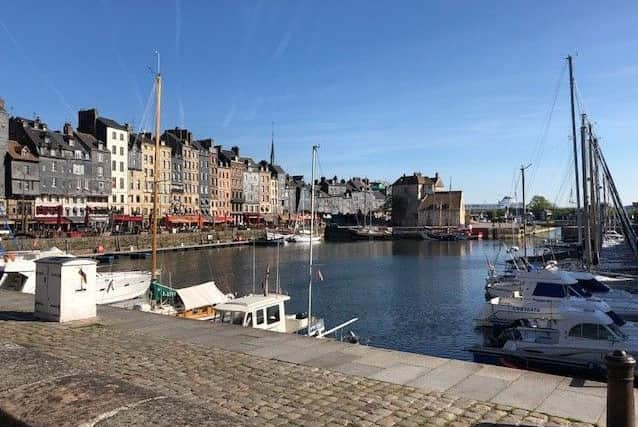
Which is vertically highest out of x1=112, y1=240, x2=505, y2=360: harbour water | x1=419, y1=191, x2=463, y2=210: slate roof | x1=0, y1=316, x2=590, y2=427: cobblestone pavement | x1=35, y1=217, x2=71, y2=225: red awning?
x1=419, y1=191, x2=463, y2=210: slate roof

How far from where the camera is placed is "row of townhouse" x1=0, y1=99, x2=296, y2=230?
263 feet

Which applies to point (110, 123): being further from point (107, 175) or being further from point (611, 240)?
point (611, 240)

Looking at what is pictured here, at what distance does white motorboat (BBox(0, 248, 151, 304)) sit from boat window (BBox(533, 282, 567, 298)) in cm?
2031

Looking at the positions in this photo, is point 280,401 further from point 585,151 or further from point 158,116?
point 585,151

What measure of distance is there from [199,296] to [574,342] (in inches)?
625

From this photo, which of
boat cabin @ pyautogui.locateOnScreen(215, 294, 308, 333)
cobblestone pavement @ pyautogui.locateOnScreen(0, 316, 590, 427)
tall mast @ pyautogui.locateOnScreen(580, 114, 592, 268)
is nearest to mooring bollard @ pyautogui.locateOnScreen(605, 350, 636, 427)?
cobblestone pavement @ pyautogui.locateOnScreen(0, 316, 590, 427)

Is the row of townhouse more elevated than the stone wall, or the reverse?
the row of townhouse

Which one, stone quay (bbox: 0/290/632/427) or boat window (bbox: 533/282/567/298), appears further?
boat window (bbox: 533/282/567/298)

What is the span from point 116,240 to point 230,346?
232 feet

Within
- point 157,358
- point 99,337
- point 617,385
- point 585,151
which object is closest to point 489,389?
point 617,385

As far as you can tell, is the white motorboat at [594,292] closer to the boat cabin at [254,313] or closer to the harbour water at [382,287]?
the harbour water at [382,287]

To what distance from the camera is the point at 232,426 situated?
15.7ft

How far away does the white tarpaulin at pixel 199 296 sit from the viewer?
2502 centimetres

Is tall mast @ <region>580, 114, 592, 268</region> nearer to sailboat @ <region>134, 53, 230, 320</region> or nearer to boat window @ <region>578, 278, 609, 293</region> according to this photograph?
boat window @ <region>578, 278, 609, 293</region>
